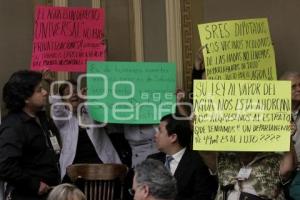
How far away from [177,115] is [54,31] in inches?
42.9

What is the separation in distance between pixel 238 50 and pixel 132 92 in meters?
0.95

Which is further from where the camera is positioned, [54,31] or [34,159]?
[54,31]

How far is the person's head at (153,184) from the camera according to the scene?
4031 millimetres

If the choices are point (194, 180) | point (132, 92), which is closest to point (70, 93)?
point (132, 92)

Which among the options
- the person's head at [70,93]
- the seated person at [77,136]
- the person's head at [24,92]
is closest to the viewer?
the person's head at [24,92]

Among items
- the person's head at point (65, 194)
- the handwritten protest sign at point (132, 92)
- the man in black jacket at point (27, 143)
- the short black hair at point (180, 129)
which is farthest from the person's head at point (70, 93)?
the person's head at point (65, 194)

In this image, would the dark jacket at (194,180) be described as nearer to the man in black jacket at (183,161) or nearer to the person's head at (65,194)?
the man in black jacket at (183,161)

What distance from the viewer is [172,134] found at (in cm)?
541

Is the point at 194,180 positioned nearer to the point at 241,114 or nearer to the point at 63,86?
the point at 241,114

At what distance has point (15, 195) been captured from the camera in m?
5.16

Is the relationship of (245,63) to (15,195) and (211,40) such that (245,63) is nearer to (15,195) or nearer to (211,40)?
→ (211,40)

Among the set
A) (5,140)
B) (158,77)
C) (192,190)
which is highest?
(158,77)

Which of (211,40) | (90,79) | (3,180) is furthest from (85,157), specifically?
(211,40)

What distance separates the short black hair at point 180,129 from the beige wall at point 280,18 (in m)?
1.20
